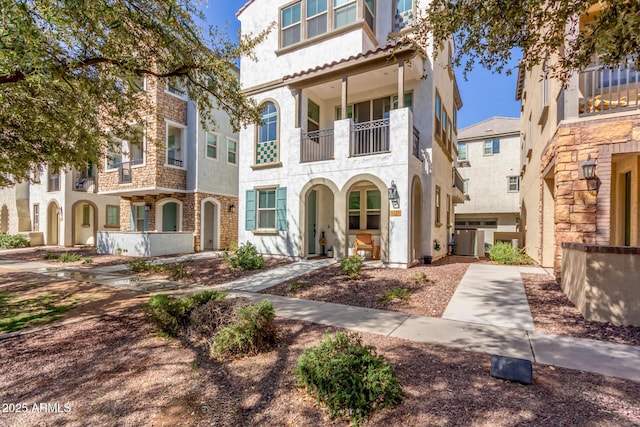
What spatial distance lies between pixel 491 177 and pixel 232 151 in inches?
763

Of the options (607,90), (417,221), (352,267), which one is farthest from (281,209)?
(607,90)

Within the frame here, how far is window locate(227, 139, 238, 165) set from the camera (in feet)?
57.0

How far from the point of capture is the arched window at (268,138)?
1260 cm

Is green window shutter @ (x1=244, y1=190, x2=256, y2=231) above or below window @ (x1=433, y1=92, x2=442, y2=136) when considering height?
below

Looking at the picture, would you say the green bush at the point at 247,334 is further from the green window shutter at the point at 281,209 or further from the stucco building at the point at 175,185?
the stucco building at the point at 175,185

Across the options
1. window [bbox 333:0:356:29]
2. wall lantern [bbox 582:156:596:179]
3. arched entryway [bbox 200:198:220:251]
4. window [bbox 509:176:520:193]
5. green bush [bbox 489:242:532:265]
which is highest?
window [bbox 333:0:356:29]

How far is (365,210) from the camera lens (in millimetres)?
12195

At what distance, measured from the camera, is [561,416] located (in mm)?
2566

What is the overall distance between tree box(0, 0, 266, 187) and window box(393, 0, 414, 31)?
7406 mm

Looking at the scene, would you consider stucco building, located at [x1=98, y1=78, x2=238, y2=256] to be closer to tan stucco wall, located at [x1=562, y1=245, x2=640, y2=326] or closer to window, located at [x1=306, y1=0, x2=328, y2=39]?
window, located at [x1=306, y1=0, x2=328, y2=39]

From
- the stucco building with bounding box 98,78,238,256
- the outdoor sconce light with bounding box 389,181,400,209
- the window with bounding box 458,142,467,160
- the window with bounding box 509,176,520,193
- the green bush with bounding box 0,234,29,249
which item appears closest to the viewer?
the outdoor sconce light with bounding box 389,181,400,209

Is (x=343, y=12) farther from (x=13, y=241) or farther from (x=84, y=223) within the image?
(x=13, y=241)

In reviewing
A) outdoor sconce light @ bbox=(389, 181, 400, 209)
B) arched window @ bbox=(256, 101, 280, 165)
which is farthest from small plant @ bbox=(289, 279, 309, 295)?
arched window @ bbox=(256, 101, 280, 165)

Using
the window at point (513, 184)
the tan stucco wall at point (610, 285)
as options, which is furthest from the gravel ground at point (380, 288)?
the window at point (513, 184)
